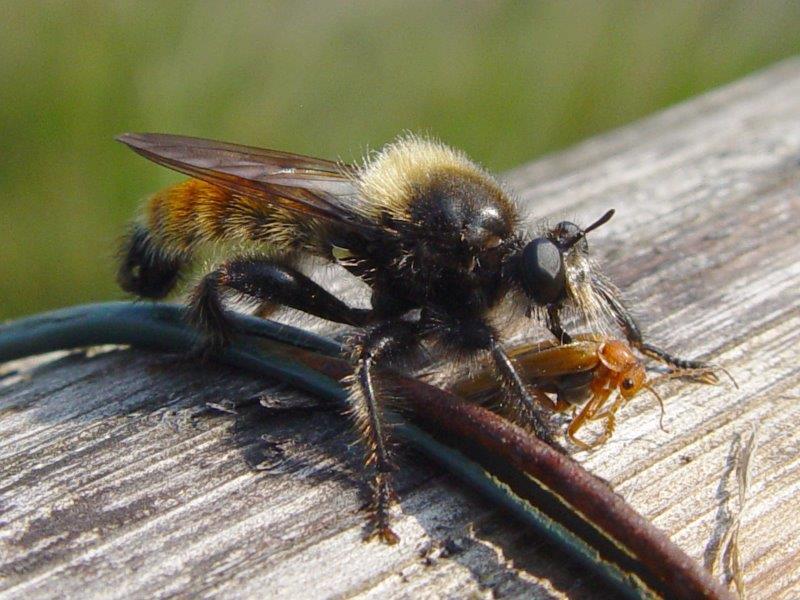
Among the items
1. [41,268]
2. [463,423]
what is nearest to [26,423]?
[463,423]

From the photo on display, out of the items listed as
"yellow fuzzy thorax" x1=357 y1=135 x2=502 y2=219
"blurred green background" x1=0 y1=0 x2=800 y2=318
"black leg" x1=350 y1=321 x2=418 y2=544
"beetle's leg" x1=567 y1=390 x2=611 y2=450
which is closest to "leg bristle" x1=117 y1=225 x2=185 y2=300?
"yellow fuzzy thorax" x1=357 y1=135 x2=502 y2=219

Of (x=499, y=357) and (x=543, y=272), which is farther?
(x=543, y=272)

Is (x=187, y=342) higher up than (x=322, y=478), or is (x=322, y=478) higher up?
(x=187, y=342)

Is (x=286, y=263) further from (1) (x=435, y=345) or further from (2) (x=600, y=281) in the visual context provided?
(2) (x=600, y=281)

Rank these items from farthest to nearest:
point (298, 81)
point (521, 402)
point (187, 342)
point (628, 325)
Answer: point (298, 81) < point (628, 325) < point (187, 342) < point (521, 402)

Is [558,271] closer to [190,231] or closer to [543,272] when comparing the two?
[543,272]

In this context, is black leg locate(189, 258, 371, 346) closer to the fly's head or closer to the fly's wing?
the fly's wing

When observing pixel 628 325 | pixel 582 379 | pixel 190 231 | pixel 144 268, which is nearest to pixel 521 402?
pixel 582 379
